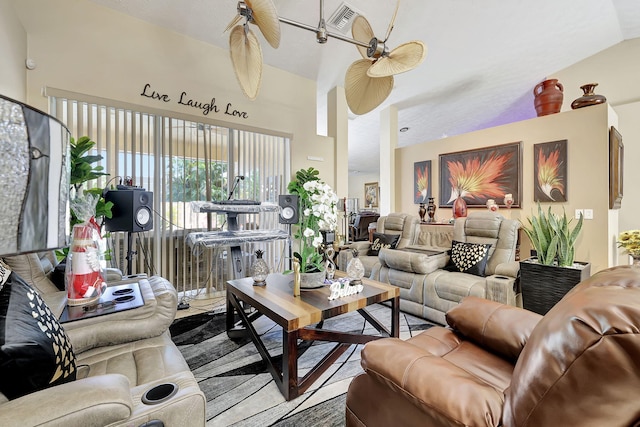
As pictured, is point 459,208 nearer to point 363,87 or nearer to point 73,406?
point 363,87

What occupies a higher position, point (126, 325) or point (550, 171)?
point (550, 171)

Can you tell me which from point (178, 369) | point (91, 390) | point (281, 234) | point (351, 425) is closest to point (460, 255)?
point (281, 234)

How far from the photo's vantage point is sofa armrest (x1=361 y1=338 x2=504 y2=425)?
782 mm

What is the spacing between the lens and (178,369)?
1.19 metres

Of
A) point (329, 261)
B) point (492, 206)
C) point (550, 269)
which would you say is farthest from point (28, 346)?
point (492, 206)

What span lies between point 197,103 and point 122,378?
351 centimetres

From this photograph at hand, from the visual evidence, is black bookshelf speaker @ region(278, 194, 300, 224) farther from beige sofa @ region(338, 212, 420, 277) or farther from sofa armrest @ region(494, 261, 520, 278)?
sofa armrest @ region(494, 261, 520, 278)

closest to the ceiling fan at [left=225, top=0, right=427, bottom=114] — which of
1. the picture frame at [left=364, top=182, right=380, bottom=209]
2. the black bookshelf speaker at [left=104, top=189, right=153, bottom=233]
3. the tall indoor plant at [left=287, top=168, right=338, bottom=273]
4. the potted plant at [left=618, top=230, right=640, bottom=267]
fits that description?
the tall indoor plant at [left=287, top=168, right=338, bottom=273]

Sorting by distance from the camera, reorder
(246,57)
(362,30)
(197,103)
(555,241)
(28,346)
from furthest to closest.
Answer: (197,103) → (555,241) → (362,30) → (246,57) → (28,346)

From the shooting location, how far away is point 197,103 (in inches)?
142

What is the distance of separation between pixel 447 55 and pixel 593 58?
2527 millimetres

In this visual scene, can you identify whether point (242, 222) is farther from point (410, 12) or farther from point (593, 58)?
point (593, 58)

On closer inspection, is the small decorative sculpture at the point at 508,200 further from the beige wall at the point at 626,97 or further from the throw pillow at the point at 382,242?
the throw pillow at the point at 382,242

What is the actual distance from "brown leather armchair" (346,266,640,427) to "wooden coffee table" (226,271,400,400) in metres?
0.54
